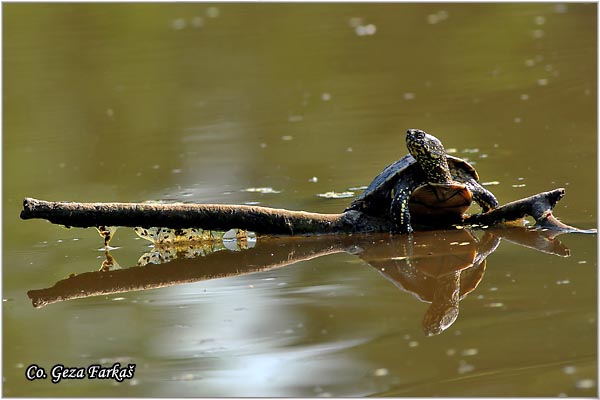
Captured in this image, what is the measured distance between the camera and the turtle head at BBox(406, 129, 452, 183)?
6.20 meters

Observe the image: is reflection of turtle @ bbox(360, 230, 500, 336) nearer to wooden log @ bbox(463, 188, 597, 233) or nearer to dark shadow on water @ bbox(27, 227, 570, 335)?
dark shadow on water @ bbox(27, 227, 570, 335)

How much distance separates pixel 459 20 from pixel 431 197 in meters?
10.0

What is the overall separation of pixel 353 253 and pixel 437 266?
55 centimetres

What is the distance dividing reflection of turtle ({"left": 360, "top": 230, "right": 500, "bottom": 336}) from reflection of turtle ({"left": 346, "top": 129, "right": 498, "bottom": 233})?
0.16 meters

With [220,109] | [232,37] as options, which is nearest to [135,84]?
[220,109]

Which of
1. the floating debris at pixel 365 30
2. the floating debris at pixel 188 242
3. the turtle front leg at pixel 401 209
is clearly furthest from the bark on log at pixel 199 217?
the floating debris at pixel 365 30

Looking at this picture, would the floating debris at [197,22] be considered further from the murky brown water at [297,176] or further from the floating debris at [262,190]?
the floating debris at [262,190]

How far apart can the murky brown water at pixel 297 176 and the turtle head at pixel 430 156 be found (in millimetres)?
428

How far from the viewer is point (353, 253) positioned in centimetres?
589

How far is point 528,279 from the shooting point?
17.0ft

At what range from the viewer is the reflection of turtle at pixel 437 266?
4.97 m

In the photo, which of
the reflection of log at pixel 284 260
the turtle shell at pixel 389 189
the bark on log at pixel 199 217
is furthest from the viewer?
the turtle shell at pixel 389 189

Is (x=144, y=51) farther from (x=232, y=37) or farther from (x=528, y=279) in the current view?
(x=528, y=279)

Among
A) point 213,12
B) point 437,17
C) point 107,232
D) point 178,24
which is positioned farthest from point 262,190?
point 213,12
